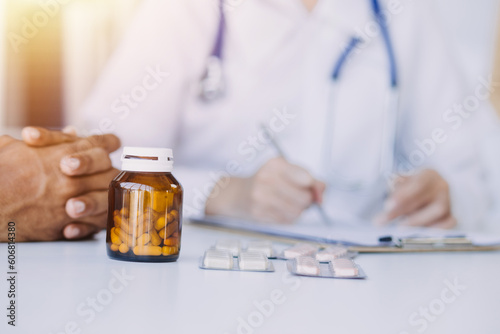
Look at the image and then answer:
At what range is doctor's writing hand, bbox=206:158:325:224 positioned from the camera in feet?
3.75

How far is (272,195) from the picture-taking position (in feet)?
3.96

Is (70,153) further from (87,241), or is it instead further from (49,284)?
(49,284)

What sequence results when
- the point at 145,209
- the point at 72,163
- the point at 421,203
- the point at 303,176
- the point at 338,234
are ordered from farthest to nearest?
the point at 421,203 → the point at 303,176 → the point at 338,234 → the point at 72,163 → the point at 145,209

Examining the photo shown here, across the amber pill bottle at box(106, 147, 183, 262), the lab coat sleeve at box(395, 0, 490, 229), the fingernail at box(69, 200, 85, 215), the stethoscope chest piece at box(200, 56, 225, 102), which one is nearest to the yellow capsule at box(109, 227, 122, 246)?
the amber pill bottle at box(106, 147, 183, 262)

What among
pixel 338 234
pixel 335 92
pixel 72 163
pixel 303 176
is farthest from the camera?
pixel 335 92

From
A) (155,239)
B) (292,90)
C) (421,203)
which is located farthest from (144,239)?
(292,90)

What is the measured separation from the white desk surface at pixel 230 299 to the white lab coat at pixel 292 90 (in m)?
0.90

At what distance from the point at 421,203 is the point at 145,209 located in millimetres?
885

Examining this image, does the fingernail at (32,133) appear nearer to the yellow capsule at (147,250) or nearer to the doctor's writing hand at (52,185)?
the doctor's writing hand at (52,185)

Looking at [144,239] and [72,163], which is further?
[72,163]

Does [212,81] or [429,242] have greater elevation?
[212,81]

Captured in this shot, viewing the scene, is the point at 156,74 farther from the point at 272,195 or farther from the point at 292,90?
the point at 272,195

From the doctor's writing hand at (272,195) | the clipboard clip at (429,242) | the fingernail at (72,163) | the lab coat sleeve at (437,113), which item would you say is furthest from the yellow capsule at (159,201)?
the lab coat sleeve at (437,113)

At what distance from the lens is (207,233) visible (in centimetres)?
91
